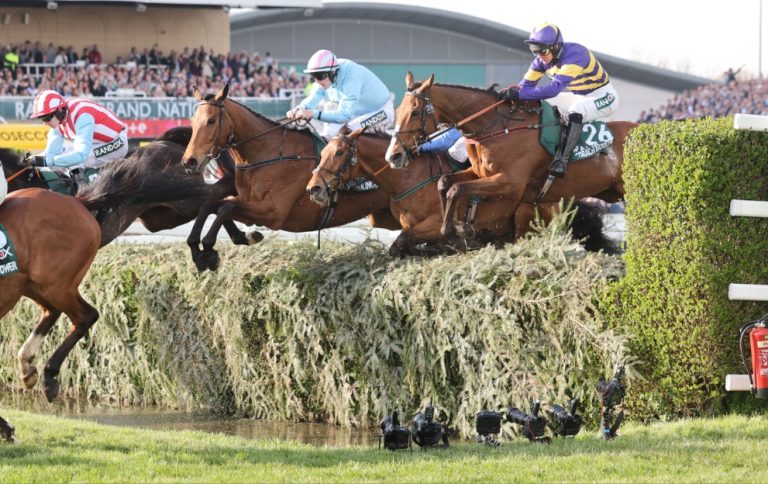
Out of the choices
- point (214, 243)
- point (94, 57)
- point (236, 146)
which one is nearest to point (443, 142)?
point (236, 146)

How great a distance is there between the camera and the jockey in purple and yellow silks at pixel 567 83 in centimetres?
927

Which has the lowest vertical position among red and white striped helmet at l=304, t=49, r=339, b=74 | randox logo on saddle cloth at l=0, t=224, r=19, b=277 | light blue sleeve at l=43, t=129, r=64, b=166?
randox logo on saddle cloth at l=0, t=224, r=19, b=277

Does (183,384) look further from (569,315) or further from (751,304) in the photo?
(751,304)

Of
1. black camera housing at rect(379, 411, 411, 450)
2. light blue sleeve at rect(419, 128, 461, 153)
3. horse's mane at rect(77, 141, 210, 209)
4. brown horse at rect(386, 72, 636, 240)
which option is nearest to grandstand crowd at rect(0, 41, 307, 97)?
horse's mane at rect(77, 141, 210, 209)

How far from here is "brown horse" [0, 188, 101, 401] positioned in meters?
7.21

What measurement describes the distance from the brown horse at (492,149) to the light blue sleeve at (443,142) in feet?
1.35

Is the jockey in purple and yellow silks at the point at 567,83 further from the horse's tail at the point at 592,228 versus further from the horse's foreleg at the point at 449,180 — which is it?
the horse's tail at the point at 592,228

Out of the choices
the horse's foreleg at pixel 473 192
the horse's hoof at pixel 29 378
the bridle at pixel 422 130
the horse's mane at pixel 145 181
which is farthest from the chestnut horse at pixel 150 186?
the horse's foreleg at pixel 473 192

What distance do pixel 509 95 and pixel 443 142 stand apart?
0.95m

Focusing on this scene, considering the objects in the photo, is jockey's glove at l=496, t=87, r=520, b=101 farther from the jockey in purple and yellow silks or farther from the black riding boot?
the black riding boot

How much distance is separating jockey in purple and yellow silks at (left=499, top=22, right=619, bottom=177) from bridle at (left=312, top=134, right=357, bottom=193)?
1.31 metres

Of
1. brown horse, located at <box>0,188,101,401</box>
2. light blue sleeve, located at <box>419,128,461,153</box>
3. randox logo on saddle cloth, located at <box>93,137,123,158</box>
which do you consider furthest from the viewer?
randox logo on saddle cloth, located at <box>93,137,123,158</box>

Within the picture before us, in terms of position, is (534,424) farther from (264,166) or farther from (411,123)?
(264,166)

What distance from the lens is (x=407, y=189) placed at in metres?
9.53
